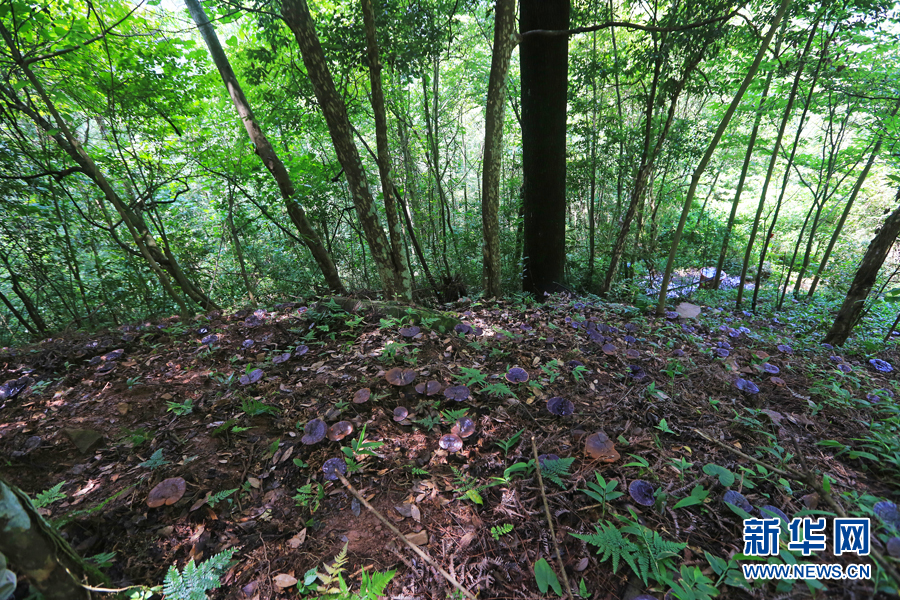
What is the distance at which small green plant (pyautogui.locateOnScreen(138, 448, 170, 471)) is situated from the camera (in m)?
1.92

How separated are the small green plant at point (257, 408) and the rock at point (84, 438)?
0.86 m

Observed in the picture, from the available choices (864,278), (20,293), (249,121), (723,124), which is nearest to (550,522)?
(723,124)

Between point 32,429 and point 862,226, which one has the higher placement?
point 32,429

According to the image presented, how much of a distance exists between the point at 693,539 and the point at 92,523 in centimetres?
274

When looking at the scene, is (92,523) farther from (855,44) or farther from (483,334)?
(855,44)

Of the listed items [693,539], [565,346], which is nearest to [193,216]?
[565,346]

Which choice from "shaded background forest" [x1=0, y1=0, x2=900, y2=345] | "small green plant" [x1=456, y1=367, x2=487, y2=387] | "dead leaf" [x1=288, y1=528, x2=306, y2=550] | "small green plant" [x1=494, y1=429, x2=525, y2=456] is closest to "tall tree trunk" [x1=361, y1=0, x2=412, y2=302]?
"shaded background forest" [x1=0, y1=0, x2=900, y2=345]

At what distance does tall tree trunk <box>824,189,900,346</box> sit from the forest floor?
37.8 inches

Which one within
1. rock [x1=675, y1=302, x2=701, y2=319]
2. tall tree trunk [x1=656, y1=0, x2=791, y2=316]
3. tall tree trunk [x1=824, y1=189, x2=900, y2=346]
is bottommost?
rock [x1=675, y1=302, x2=701, y2=319]

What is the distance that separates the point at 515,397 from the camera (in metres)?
2.35

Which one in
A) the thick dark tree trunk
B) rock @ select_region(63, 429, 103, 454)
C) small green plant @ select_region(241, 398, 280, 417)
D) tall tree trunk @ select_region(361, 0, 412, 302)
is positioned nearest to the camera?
rock @ select_region(63, 429, 103, 454)

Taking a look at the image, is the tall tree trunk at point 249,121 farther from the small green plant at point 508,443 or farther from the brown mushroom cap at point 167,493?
the small green plant at point 508,443

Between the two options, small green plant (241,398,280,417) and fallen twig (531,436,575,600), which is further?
small green plant (241,398,280,417)

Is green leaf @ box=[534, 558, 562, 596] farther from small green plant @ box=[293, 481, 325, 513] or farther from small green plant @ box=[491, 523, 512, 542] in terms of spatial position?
small green plant @ box=[293, 481, 325, 513]
